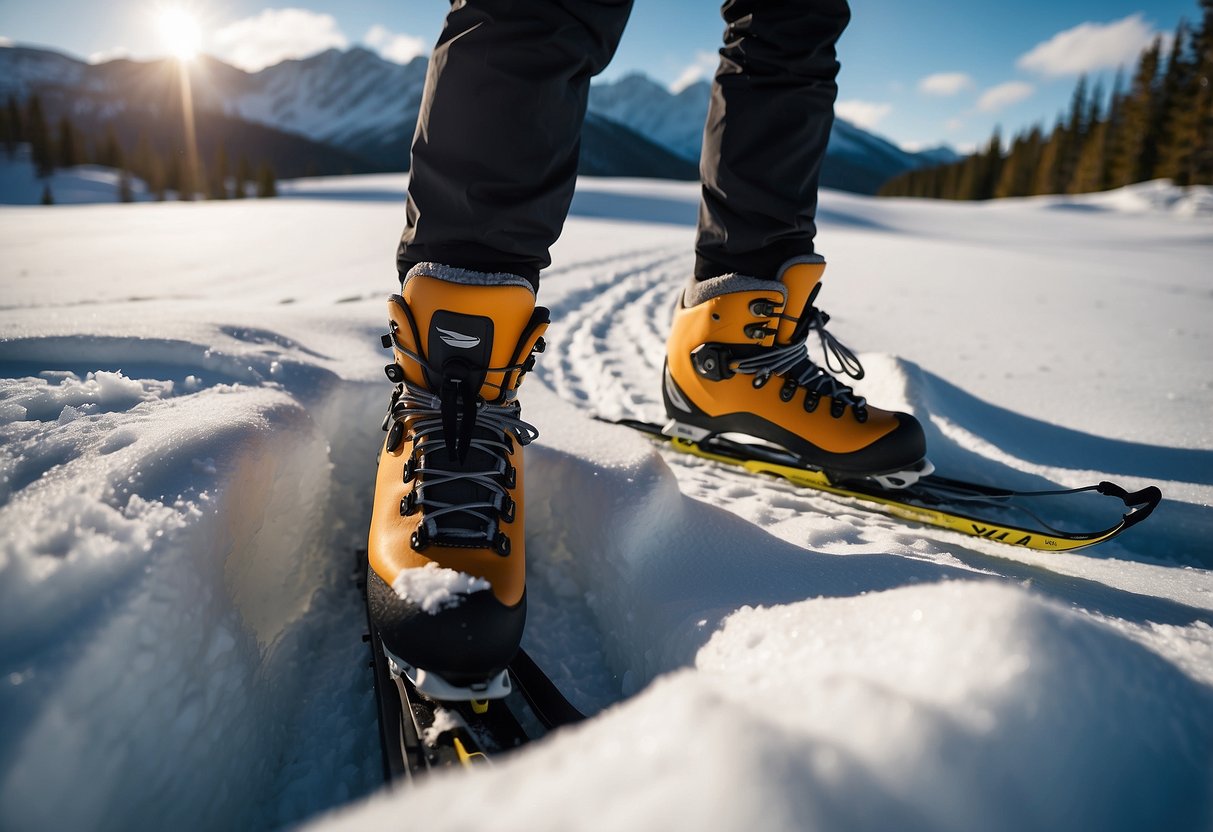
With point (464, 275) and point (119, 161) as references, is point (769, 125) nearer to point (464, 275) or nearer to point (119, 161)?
point (464, 275)

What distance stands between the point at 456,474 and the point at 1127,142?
30.9 m

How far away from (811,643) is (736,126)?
86 centimetres

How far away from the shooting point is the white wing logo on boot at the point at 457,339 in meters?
0.74

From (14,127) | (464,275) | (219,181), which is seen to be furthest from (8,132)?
(464,275)

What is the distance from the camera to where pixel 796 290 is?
3.44 feet

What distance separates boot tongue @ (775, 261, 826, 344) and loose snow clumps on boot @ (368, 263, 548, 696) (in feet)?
1.54

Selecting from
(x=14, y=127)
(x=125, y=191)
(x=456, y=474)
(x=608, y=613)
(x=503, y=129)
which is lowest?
(x=608, y=613)

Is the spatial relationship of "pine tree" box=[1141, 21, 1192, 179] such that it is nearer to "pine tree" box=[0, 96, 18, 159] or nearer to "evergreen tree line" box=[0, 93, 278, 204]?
"evergreen tree line" box=[0, 93, 278, 204]

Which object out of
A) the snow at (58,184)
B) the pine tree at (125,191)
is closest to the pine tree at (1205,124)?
the pine tree at (125,191)

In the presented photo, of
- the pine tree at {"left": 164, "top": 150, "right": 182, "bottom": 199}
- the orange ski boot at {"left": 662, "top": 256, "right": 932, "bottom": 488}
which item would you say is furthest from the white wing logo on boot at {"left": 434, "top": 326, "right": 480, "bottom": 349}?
the pine tree at {"left": 164, "top": 150, "right": 182, "bottom": 199}

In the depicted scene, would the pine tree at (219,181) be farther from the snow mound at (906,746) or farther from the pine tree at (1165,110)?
the pine tree at (1165,110)

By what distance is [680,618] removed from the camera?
608 millimetres

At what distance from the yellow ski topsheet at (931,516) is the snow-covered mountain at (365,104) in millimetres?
73013

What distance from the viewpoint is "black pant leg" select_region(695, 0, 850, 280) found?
3.20 ft
